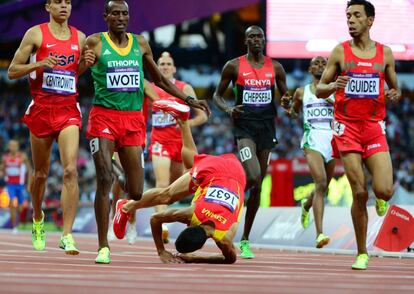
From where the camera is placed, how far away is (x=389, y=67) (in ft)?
38.2

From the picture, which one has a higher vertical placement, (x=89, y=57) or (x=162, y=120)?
(x=89, y=57)

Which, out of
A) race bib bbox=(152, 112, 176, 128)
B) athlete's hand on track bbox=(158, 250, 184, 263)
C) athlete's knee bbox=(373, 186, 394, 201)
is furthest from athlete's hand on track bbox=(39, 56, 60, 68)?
race bib bbox=(152, 112, 176, 128)

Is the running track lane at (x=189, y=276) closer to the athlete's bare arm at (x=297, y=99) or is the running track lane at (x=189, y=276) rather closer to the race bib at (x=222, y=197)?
the race bib at (x=222, y=197)

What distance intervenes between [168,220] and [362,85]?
228 centimetres

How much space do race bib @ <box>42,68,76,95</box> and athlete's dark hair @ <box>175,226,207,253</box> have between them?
258cm

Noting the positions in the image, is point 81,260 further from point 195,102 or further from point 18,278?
point 18,278

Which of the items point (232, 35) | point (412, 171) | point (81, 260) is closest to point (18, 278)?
point (81, 260)

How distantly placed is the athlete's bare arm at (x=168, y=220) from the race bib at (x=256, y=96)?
3224 millimetres

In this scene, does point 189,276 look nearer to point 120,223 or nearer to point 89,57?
point 89,57

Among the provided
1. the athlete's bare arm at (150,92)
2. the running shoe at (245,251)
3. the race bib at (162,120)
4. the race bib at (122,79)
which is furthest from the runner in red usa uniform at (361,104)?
the race bib at (162,120)

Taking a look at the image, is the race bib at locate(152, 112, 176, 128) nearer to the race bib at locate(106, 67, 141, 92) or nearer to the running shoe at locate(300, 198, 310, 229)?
the running shoe at locate(300, 198, 310, 229)

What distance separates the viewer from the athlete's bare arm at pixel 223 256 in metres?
11.2

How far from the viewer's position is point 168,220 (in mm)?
11469

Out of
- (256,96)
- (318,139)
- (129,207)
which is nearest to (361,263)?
(129,207)
